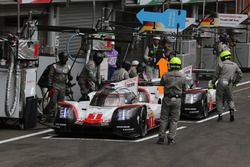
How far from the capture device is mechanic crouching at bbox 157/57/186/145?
13211 mm

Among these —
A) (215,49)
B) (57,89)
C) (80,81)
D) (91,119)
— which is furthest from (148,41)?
(91,119)

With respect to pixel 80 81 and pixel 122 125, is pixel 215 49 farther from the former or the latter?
pixel 122 125

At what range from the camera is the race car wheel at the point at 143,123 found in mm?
13891

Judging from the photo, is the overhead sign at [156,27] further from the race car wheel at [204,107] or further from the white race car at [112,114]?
the white race car at [112,114]

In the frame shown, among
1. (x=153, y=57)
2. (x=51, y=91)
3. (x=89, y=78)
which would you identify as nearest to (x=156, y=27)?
(x=153, y=57)

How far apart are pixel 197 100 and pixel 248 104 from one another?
4160 millimetres

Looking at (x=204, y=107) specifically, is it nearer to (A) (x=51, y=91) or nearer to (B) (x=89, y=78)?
(B) (x=89, y=78)

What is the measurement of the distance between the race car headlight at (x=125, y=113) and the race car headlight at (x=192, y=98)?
3.87 metres

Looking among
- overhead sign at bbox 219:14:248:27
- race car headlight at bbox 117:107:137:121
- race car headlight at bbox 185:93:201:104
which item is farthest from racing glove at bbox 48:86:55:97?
overhead sign at bbox 219:14:248:27

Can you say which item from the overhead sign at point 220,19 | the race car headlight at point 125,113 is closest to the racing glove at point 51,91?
the race car headlight at point 125,113

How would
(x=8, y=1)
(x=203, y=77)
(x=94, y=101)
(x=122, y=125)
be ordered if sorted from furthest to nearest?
1. (x=203, y=77)
2. (x=8, y=1)
3. (x=94, y=101)
4. (x=122, y=125)

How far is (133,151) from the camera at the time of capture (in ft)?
40.1

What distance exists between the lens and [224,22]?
27.6 m

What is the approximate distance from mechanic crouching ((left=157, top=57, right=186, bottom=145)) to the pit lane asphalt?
0.32m
